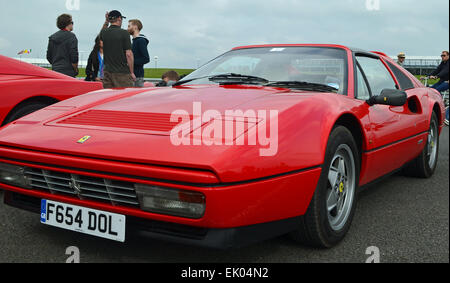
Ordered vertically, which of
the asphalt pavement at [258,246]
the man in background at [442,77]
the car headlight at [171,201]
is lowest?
the asphalt pavement at [258,246]

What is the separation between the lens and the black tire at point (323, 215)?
201 cm

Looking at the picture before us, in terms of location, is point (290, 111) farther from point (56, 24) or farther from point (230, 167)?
point (56, 24)

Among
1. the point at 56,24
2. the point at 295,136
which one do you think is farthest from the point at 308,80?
the point at 56,24

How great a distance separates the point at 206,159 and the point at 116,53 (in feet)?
12.2

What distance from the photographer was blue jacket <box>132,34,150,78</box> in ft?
18.8

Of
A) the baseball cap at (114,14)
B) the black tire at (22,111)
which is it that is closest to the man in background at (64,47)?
the baseball cap at (114,14)

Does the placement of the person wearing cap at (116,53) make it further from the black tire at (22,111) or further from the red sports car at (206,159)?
the red sports car at (206,159)

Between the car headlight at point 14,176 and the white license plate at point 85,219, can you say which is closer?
the white license plate at point 85,219

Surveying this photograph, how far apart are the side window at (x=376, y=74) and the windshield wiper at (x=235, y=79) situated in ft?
2.64

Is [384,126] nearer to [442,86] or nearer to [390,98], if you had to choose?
[390,98]

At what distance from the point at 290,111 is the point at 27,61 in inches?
→ 105

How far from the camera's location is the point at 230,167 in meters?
1.60

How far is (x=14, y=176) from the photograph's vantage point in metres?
2.00
